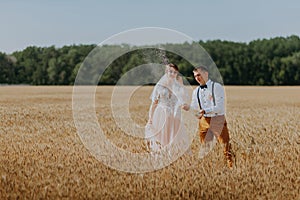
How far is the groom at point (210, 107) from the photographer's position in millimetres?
7262

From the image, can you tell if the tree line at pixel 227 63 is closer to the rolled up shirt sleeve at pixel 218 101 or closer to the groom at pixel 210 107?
the groom at pixel 210 107

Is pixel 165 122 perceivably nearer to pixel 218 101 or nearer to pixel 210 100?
pixel 210 100

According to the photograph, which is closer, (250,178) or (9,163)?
(250,178)

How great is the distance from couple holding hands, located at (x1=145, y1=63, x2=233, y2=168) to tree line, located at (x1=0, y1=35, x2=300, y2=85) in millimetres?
60771

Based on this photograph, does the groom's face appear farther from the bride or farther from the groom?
the bride

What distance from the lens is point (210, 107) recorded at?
7.36 metres

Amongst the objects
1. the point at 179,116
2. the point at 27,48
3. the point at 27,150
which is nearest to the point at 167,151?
the point at 179,116

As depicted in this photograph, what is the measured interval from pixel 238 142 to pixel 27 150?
3787 millimetres

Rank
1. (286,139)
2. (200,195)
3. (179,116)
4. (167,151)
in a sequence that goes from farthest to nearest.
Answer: (286,139) < (179,116) < (167,151) < (200,195)

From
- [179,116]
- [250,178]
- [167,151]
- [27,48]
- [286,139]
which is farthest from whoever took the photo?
[27,48]

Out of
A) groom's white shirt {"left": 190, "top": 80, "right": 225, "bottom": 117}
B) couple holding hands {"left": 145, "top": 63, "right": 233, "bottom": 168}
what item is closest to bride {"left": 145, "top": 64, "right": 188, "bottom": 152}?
couple holding hands {"left": 145, "top": 63, "right": 233, "bottom": 168}

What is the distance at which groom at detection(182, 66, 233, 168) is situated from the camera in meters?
7.26

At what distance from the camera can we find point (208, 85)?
23.9ft

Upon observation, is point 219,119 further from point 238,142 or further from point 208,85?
point 238,142
